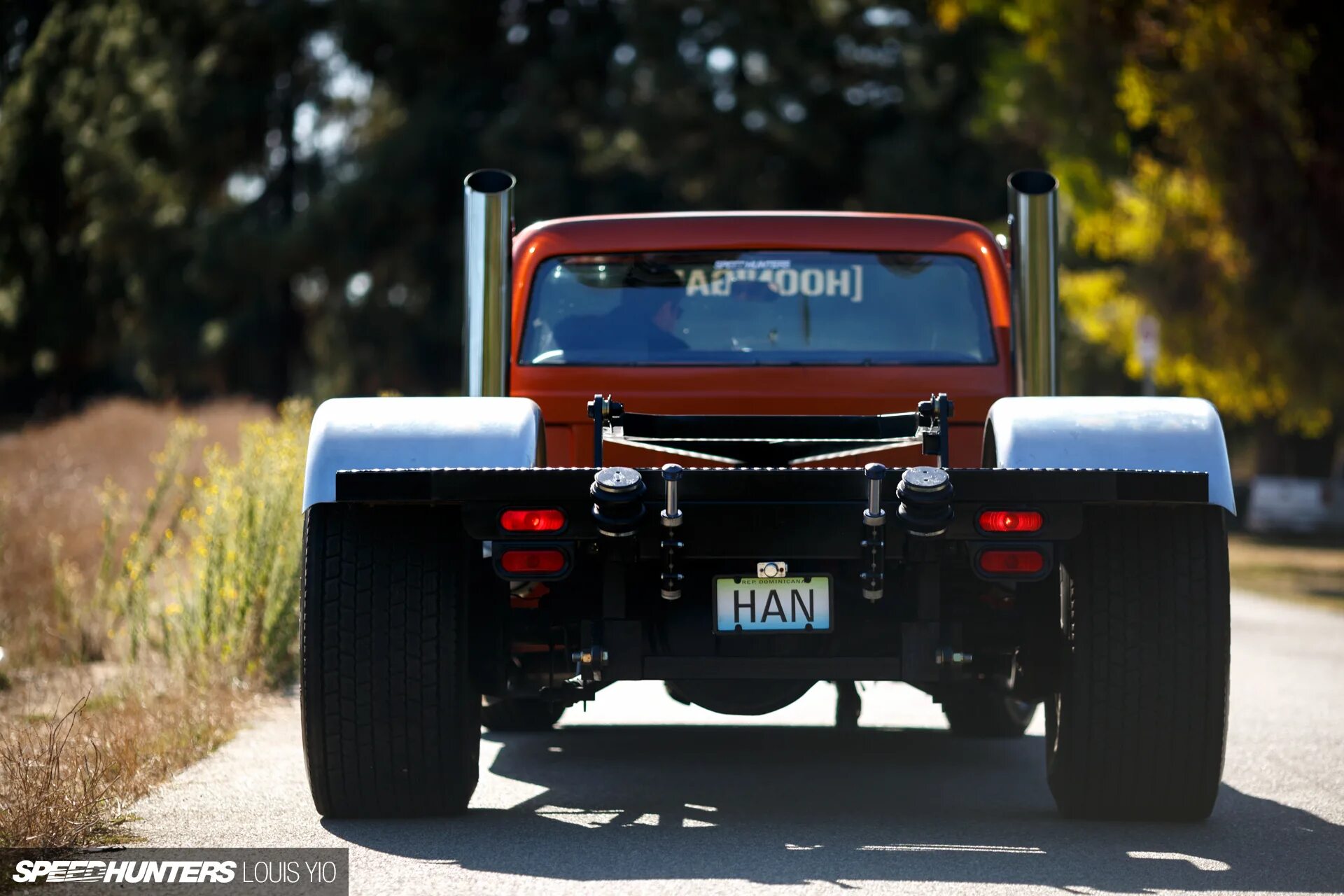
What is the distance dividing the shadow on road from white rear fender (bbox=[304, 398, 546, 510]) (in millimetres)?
1123

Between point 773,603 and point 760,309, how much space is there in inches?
77.5

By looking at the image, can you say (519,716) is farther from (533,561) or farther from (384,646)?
(533,561)

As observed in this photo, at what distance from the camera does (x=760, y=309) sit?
734 cm

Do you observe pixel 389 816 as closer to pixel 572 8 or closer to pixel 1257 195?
Result: pixel 1257 195

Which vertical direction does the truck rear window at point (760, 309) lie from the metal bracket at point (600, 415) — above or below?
above

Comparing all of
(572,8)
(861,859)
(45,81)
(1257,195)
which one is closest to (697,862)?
(861,859)

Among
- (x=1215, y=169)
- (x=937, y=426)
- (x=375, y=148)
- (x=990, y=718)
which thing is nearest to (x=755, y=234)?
(x=937, y=426)

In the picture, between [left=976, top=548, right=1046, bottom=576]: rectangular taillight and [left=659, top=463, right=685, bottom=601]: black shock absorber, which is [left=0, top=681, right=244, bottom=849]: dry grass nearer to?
[left=659, top=463, right=685, bottom=601]: black shock absorber

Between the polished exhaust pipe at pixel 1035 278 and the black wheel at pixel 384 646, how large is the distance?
255 cm

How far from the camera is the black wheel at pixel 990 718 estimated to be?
8.01 metres

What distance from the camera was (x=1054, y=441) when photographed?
5.61 m

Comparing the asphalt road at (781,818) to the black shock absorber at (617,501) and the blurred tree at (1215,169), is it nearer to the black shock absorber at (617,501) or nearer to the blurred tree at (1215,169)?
the black shock absorber at (617,501)

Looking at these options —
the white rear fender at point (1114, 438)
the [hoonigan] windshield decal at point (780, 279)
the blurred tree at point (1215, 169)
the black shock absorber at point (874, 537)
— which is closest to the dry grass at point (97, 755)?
the black shock absorber at point (874, 537)

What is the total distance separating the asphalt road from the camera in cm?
513
